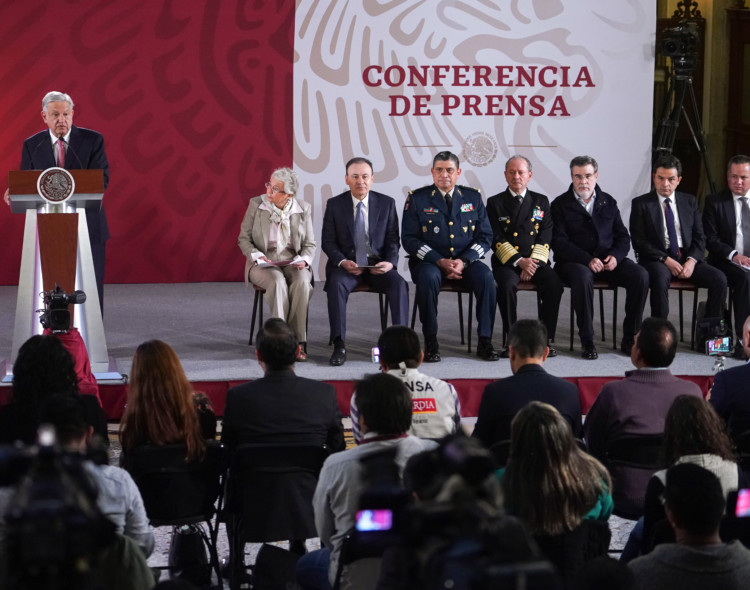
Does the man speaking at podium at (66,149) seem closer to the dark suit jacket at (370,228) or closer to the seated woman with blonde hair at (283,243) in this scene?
the seated woman with blonde hair at (283,243)

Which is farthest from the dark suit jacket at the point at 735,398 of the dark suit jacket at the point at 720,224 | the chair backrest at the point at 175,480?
the dark suit jacket at the point at 720,224

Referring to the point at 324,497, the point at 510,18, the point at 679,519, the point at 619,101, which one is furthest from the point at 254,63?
the point at 679,519

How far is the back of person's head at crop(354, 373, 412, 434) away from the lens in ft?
9.11

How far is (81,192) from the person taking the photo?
515cm

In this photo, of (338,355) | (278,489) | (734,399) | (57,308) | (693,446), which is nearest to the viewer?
(693,446)

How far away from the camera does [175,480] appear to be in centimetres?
331

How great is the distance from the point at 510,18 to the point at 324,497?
638 centimetres

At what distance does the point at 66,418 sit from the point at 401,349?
51.3 inches

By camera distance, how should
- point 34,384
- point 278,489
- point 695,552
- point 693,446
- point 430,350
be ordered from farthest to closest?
point 430,350 → point 34,384 → point 278,489 → point 693,446 → point 695,552

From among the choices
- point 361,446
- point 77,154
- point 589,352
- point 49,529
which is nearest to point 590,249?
point 589,352

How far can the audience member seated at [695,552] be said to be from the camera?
2.22m

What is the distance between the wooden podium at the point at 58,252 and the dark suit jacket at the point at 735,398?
9.68 ft

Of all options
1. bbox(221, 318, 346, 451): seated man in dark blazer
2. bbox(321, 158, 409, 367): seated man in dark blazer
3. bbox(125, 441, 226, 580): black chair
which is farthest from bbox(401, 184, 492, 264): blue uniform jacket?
bbox(125, 441, 226, 580): black chair

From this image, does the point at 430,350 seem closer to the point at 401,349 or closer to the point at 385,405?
the point at 401,349
